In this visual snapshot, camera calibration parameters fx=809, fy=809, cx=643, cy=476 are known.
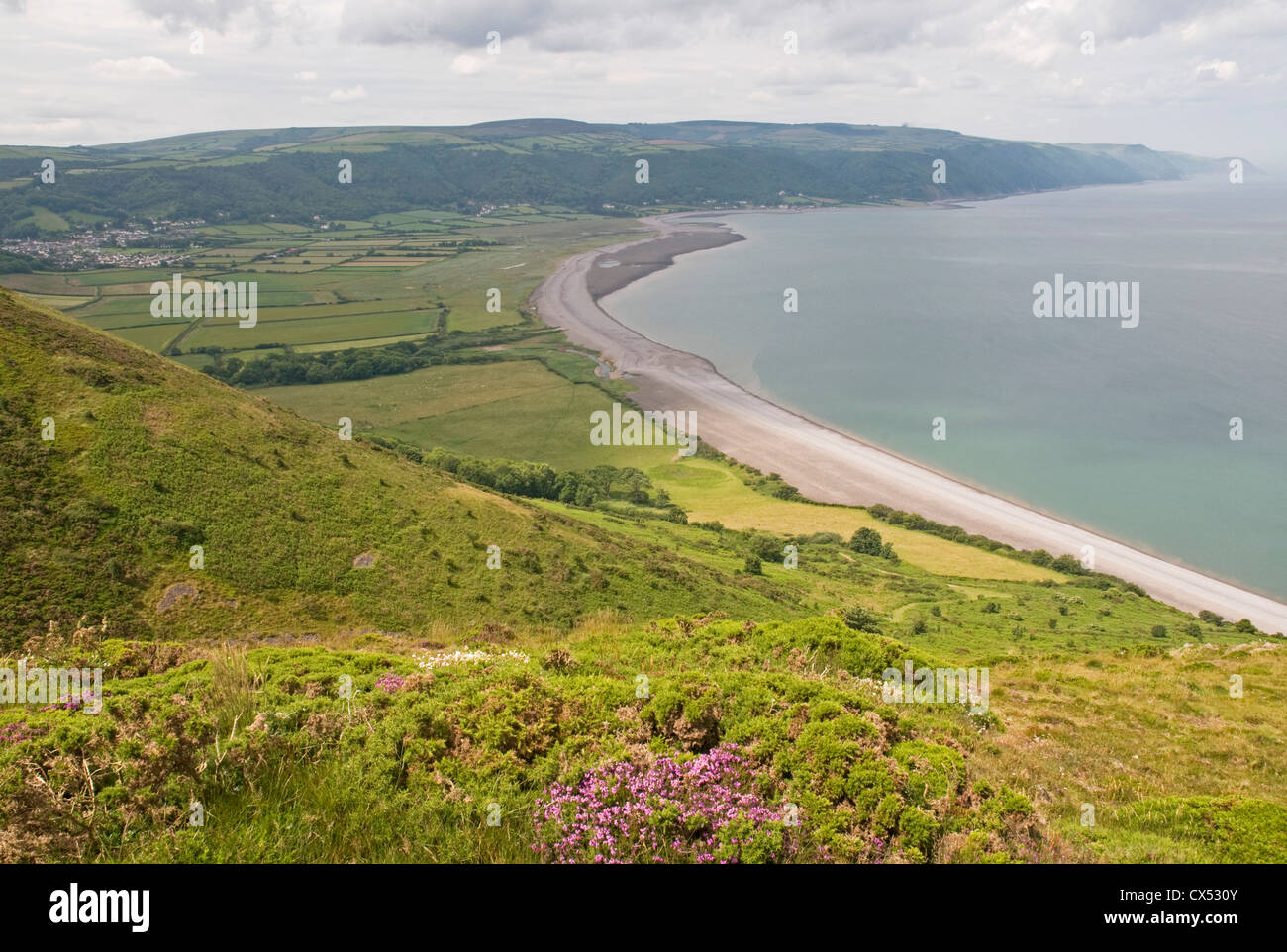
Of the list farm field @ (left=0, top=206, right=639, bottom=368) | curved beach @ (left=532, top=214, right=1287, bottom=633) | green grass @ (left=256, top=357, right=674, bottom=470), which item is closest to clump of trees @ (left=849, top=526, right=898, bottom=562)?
curved beach @ (left=532, top=214, right=1287, bottom=633)

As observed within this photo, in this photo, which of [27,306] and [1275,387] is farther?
[1275,387]

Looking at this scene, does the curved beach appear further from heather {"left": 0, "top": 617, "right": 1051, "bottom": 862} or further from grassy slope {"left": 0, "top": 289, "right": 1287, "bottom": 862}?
heather {"left": 0, "top": 617, "right": 1051, "bottom": 862}

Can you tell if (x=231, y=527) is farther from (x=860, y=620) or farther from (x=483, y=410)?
(x=483, y=410)

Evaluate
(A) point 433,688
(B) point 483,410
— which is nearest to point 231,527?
(A) point 433,688
